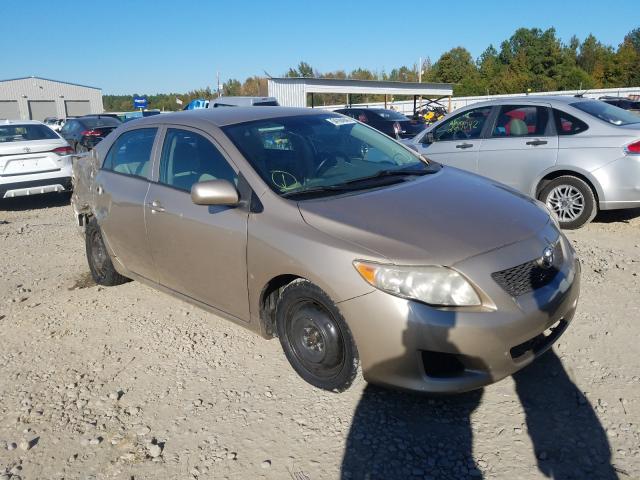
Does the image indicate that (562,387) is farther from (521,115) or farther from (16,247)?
(16,247)

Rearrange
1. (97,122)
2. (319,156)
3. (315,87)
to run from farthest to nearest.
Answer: (315,87), (97,122), (319,156)

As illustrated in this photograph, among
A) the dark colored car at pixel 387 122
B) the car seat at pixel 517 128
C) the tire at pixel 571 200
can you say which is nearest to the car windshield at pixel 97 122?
the dark colored car at pixel 387 122

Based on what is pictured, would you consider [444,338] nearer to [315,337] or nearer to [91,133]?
[315,337]

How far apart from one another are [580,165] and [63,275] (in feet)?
19.7

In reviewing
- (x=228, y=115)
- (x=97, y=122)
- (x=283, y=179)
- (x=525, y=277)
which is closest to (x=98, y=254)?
(x=228, y=115)

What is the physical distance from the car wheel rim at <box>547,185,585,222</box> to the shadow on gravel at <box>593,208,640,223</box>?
622 mm

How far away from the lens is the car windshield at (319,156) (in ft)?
11.5

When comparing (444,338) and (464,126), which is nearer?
(444,338)

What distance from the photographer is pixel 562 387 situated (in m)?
3.15

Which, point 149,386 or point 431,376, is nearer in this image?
point 431,376

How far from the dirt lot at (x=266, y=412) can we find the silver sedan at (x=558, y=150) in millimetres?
2133

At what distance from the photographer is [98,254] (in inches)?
206

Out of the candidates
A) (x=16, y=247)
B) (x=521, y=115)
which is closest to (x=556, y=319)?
(x=521, y=115)

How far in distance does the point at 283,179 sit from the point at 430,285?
4.27 feet
